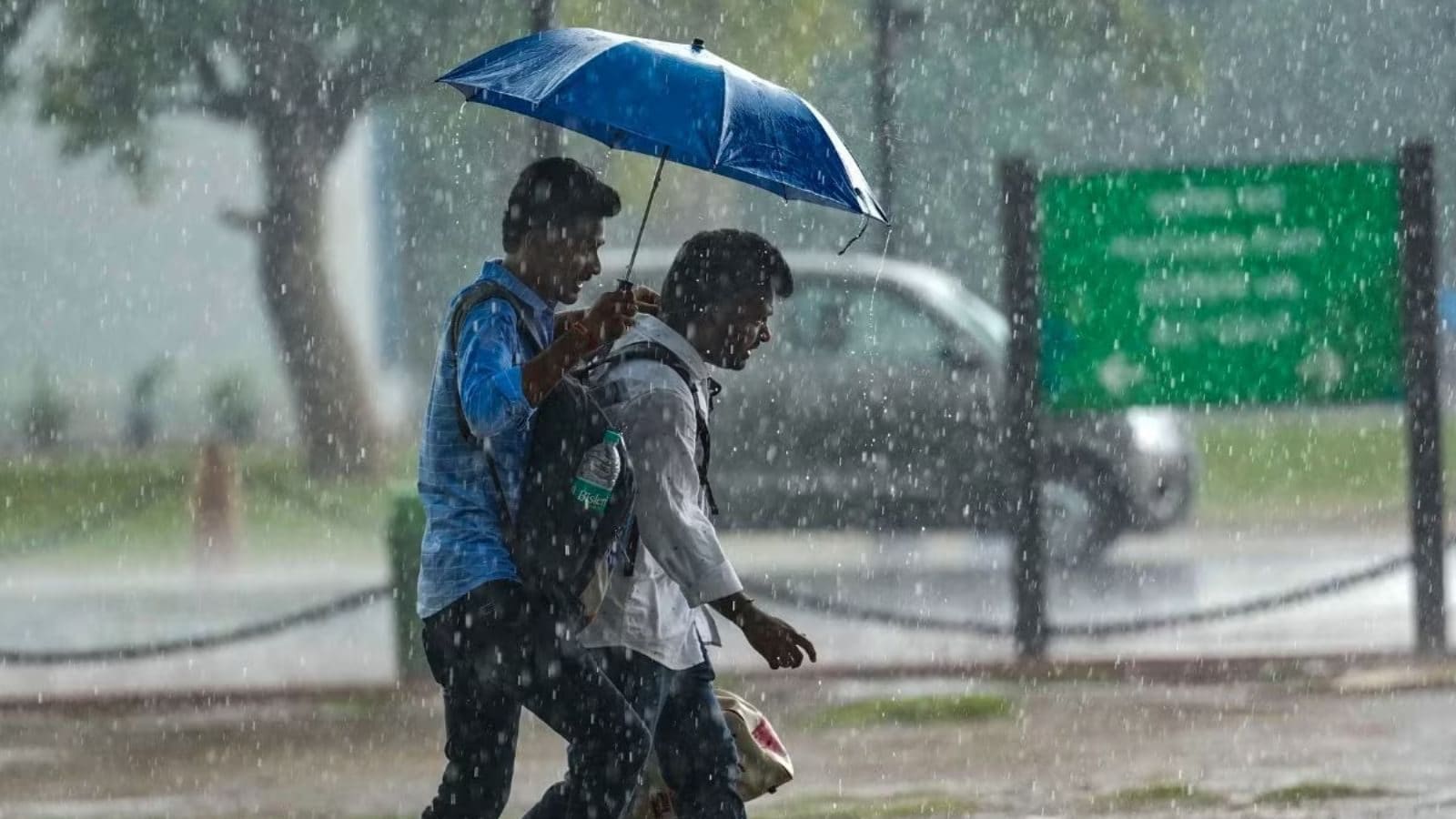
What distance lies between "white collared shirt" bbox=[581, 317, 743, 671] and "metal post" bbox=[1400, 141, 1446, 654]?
19.6ft

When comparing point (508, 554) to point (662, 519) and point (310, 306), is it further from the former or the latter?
point (310, 306)

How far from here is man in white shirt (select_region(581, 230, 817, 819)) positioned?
13.9ft

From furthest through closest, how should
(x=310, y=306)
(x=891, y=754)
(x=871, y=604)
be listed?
(x=310, y=306), (x=871, y=604), (x=891, y=754)

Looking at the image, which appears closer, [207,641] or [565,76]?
[565,76]

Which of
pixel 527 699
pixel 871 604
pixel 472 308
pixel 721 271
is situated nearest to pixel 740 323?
pixel 721 271

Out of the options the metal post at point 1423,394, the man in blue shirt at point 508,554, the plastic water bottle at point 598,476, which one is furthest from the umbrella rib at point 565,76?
the metal post at point 1423,394

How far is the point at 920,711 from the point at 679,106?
4.08 m

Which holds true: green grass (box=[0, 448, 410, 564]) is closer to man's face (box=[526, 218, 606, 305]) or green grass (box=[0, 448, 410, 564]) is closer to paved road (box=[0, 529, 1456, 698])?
paved road (box=[0, 529, 1456, 698])

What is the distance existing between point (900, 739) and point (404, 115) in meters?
26.6

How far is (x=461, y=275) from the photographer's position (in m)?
30.4

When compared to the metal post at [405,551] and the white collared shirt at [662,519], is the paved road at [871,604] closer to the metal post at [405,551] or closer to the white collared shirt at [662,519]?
the metal post at [405,551]

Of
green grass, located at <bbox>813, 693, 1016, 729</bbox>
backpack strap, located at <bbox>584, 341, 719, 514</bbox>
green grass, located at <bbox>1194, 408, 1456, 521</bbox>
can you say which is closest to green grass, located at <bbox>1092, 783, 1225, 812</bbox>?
green grass, located at <bbox>813, 693, 1016, 729</bbox>

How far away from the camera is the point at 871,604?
42.5 feet

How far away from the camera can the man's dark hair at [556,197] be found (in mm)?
4250
